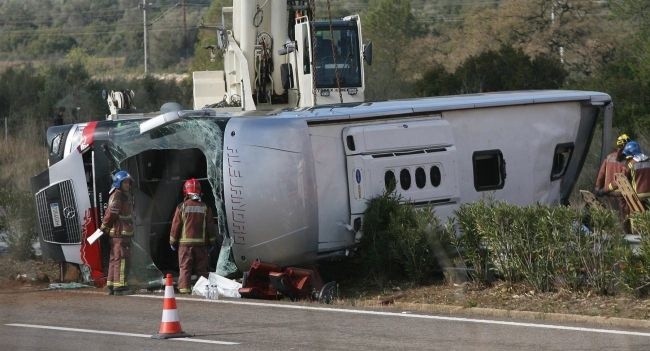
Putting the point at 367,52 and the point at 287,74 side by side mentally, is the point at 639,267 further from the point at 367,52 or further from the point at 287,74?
the point at 287,74

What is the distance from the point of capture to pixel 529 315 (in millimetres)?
13484

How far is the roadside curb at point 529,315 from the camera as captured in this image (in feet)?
A: 41.5

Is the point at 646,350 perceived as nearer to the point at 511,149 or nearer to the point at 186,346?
the point at 186,346

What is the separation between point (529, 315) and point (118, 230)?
5758mm

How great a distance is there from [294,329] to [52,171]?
6.02m

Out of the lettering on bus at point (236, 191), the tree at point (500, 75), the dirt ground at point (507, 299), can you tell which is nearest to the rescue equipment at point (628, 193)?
the dirt ground at point (507, 299)

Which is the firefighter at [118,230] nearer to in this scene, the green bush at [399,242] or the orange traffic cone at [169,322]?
the green bush at [399,242]

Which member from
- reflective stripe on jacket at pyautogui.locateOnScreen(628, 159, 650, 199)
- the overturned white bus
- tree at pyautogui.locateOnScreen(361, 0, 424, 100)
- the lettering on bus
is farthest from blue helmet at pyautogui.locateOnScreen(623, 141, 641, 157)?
tree at pyautogui.locateOnScreen(361, 0, 424, 100)

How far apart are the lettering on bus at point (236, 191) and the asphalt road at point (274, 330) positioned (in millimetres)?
1104

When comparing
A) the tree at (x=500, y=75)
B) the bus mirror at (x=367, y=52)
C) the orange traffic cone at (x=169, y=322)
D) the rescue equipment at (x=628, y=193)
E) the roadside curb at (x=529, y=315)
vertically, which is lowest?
the roadside curb at (x=529, y=315)

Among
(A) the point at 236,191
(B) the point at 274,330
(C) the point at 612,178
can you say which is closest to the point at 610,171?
(C) the point at 612,178

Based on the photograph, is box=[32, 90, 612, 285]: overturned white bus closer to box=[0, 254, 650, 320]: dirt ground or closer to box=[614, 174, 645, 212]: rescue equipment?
box=[614, 174, 645, 212]: rescue equipment

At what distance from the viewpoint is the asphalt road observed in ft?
38.0

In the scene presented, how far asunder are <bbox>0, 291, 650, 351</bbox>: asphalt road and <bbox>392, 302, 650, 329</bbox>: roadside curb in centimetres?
36
